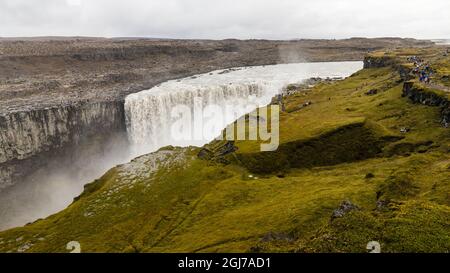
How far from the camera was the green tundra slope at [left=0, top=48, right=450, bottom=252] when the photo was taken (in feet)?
68.3

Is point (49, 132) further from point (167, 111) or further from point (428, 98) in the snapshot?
point (428, 98)

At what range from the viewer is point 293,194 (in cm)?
3731

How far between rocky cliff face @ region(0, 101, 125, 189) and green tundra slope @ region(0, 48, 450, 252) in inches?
1571

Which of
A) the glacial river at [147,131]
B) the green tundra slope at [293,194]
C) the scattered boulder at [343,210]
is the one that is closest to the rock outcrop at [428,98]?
the green tundra slope at [293,194]

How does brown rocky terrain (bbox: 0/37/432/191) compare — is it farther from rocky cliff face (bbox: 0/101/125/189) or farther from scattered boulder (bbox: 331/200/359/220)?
scattered boulder (bbox: 331/200/359/220)

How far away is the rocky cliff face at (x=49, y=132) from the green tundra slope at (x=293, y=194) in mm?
39916

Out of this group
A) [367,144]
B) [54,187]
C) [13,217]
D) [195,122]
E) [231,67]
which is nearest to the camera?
[367,144]

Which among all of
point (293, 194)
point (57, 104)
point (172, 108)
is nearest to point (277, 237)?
point (293, 194)

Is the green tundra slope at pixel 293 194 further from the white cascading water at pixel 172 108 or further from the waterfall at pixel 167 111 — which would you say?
the white cascading water at pixel 172 108
